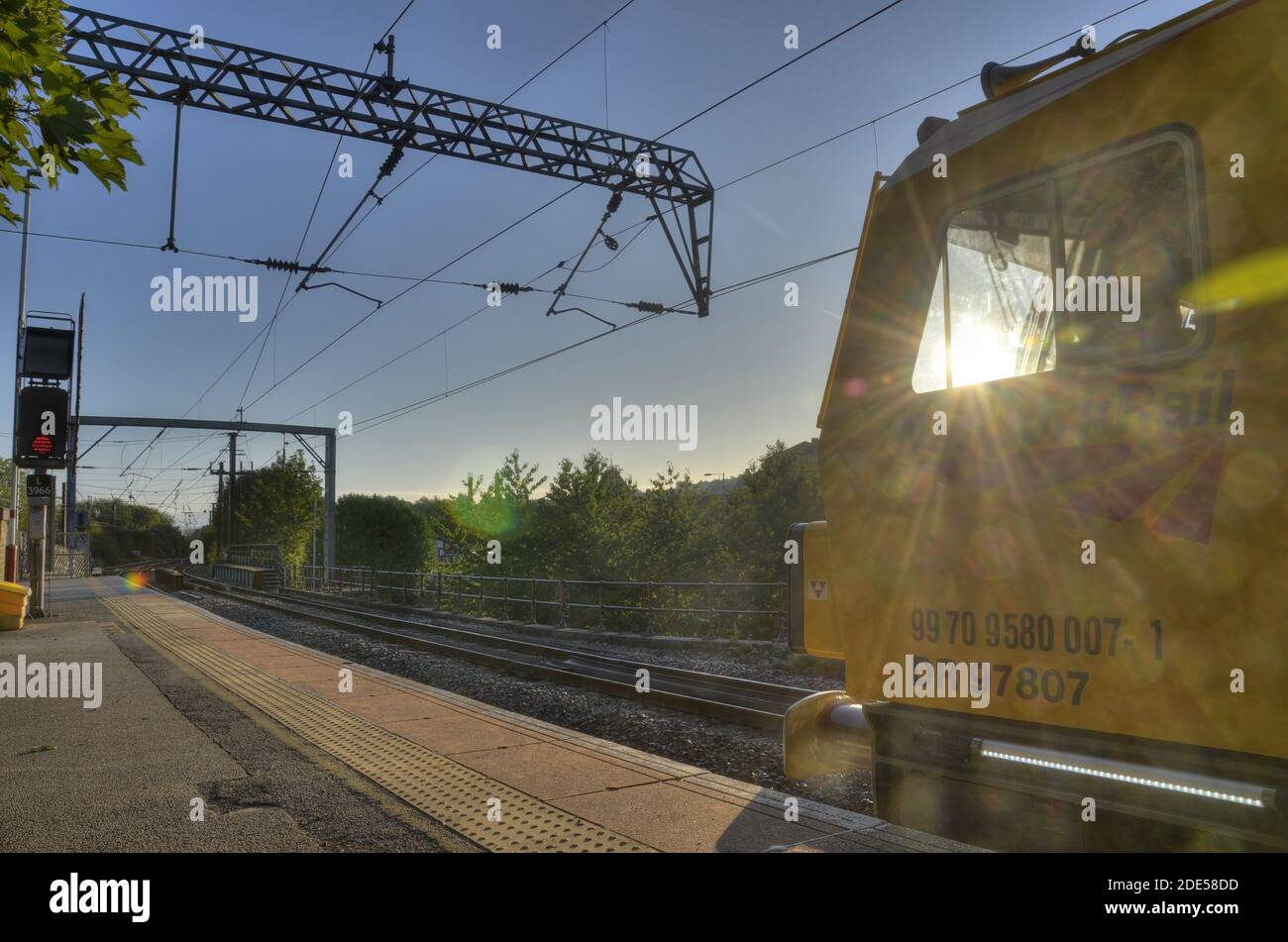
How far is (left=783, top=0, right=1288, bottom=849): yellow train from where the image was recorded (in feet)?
7.45

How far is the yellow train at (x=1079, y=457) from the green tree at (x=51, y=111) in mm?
3304

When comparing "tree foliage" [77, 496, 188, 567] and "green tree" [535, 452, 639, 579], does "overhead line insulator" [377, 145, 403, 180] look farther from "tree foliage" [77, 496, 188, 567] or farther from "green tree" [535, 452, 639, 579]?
"tree foliage" [77, 496, 188, 567]

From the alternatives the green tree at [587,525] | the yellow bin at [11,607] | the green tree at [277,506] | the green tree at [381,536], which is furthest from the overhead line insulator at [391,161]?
the green tree at [381,536]

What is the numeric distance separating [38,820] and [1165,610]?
18.5 ft

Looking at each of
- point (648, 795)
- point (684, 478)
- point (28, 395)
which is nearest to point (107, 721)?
point (648, 795)

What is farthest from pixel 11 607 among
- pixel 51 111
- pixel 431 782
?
pixel 51 111

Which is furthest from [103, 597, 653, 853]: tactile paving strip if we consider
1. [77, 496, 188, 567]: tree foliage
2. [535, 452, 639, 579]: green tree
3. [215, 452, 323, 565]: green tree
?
[77, 496, 188, 567]: tree foliage

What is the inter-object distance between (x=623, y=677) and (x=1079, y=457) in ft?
32.4

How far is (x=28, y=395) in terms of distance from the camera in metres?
16.0

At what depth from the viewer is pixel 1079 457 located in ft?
8.58

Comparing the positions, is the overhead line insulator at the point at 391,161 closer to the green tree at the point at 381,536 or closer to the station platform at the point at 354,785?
the station platform at the point at 354,785

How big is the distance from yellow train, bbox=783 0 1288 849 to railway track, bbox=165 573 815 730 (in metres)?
5.01

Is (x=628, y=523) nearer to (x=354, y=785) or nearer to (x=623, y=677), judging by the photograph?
(x=623, y=677)

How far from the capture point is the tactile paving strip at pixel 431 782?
4.54m
